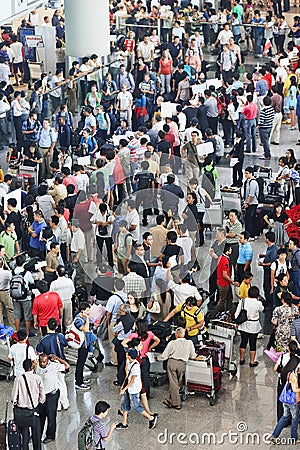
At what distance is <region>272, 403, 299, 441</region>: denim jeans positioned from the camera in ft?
41.1

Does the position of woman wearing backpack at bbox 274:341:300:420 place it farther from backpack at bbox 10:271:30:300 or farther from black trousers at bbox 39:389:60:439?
backpack at bbox 10:271:30:300

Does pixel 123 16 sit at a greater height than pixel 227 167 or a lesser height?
greater

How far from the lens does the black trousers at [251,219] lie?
706 inches

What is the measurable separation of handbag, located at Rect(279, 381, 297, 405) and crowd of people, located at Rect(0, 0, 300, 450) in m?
0.15

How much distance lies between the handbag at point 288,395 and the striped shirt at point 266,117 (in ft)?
33.4

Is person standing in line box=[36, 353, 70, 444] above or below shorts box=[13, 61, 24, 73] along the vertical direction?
below

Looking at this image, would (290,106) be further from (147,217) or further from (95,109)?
(147,217)

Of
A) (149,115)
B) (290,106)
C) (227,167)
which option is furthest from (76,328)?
(290,106)

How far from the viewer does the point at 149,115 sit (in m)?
23.6

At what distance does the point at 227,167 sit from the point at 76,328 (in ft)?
29.5

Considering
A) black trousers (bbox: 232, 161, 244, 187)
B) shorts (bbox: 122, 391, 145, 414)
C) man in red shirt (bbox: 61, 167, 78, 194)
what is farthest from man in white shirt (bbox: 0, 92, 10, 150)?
shorts (bbox: 122, 391, 145, 414)

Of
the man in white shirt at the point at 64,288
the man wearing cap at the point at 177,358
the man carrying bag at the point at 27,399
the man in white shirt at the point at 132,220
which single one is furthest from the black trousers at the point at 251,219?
the man carrying bag at the point at 27,399

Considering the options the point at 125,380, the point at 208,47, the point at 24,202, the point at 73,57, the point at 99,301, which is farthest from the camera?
the point at 208,47

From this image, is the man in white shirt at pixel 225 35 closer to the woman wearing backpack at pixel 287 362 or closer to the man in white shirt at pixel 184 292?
the man in white shirt at pixel 184 292
